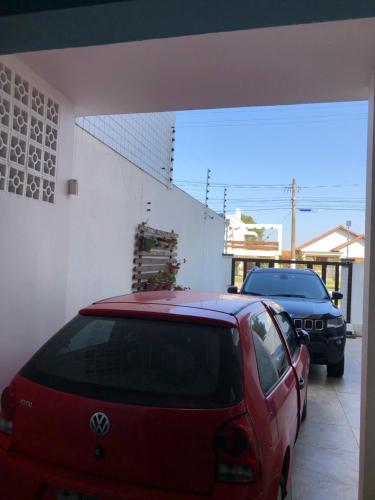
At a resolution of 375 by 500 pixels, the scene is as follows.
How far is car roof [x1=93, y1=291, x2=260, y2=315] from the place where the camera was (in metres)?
Result: 2.71

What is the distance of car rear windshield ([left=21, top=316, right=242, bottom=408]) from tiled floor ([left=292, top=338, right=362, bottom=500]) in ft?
5.76

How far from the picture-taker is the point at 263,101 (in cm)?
434

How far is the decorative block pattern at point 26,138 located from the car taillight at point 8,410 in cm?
185

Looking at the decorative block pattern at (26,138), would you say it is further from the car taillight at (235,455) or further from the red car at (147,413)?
the car taillight at (235,455)

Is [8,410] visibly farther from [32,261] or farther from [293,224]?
[293,224]

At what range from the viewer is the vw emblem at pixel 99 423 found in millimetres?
2068

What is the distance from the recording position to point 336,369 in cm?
680

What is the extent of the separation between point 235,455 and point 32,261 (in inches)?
106

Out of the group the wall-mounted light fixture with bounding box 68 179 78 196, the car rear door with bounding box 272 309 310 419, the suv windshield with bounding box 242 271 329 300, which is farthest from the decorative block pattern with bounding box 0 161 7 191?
the suv windshield with bounding box 242 271 329 300

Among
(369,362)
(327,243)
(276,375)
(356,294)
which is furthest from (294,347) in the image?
(327,243)

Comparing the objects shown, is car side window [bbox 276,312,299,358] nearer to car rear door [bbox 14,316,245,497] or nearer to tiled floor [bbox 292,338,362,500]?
tiled floor [bbox 292,338,362,500]

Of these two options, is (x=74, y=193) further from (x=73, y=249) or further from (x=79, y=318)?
(x=79, y=318)

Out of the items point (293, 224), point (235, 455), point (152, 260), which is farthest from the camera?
point (293, 224)

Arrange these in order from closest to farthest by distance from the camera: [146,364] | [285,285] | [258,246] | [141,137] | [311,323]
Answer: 1. [146,364]
2. [311,323]
3. [285,285]
4. [141,137]
5. [258,246]
